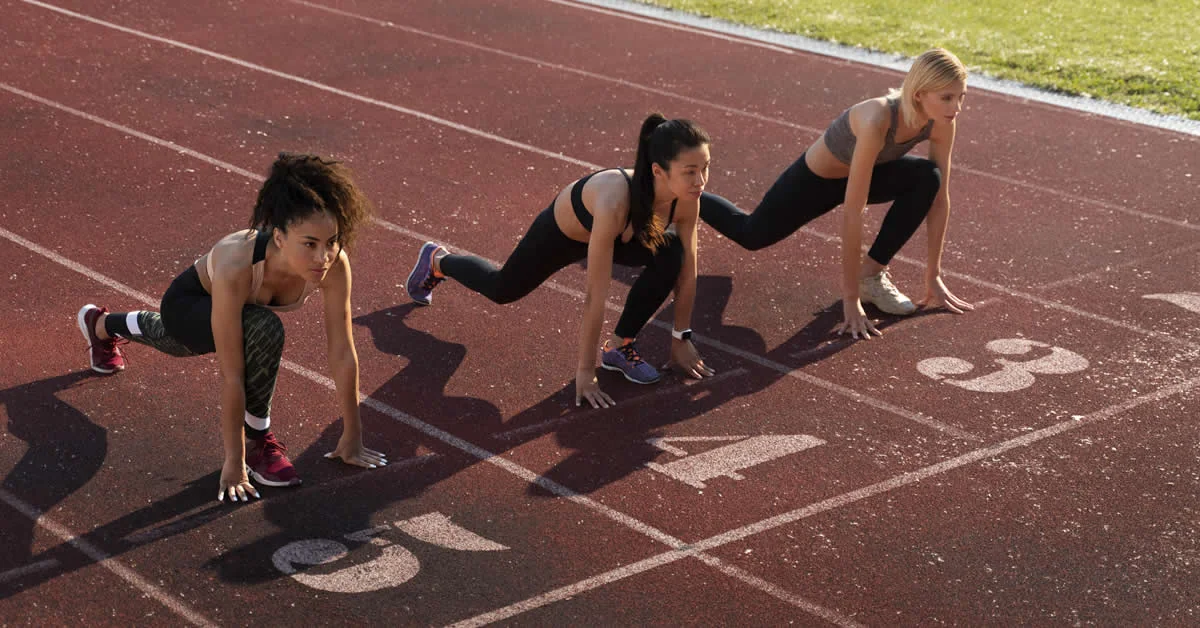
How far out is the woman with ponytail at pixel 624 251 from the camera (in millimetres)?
6008

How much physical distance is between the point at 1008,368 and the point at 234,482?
3653mm

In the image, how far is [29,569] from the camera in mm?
4777

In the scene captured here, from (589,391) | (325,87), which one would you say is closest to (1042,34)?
(325,87)

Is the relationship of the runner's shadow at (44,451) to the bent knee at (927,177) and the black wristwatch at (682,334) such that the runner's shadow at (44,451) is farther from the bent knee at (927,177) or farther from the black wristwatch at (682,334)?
the bent knee at (927,177)

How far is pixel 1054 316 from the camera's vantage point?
7.52 meters

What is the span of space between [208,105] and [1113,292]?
681 cm

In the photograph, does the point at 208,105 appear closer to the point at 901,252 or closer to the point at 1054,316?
the point at 901,252

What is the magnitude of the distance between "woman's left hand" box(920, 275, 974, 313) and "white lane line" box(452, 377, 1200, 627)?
1.24m

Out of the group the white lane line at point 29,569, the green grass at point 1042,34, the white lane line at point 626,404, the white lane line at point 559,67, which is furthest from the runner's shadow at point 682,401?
the green grass at point 1042,34

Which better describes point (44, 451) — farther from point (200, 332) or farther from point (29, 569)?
point (29, 569)

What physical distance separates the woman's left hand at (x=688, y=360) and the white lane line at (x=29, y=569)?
291cm

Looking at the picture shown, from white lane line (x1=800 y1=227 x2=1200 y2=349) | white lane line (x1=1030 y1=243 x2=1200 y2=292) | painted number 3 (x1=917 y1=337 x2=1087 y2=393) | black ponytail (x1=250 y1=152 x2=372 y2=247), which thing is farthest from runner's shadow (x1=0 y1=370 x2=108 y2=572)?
white lane line (x1=1030 y1=243 x2=1200 y2=292)

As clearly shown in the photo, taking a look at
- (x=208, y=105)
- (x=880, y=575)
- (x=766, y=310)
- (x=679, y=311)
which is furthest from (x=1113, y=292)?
(x=208, y=105)

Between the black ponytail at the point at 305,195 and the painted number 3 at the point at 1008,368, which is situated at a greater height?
the black ponytail at the point at 305,195
